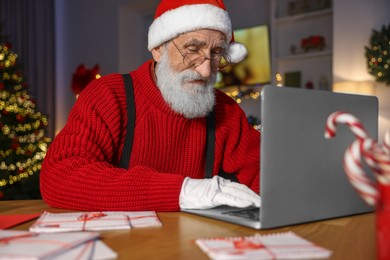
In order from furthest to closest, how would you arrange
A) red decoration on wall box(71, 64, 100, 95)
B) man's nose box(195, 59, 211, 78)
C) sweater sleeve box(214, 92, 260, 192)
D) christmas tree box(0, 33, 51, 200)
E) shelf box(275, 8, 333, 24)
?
red decoration on wall box(71, 64, 100, 95), shelf box(275, 8, 333, 24), christmas tree box(0, 33, 51, 200), sweater sleeve box(214, 92, 260, 192), man's nose box(195, 59, 211, 78)

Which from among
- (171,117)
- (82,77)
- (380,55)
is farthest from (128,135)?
(82,77)

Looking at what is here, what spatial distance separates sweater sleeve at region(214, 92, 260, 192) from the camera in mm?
1481

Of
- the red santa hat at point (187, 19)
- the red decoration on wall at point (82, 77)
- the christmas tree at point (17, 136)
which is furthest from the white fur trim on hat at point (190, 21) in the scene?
the red decoration on wall at point (82, 77)

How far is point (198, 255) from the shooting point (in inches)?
25.2

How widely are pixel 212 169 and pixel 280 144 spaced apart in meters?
0.77

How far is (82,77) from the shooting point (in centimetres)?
535

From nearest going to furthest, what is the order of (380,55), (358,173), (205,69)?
(358,173) < (205,69) < (380,55)

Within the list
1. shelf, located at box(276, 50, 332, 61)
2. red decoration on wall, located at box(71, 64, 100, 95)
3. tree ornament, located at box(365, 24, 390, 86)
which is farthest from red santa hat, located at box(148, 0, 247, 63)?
red decoration on wall, located at box(71, 64, 100, 95)

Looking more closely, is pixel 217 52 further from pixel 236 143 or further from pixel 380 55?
pixel 380 55

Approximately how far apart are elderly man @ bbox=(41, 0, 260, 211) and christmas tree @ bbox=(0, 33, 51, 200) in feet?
7.57

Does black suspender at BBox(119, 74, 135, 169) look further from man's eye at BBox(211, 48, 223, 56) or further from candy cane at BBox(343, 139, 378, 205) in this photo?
candy cane at BBox(343, 139, 378, 205)

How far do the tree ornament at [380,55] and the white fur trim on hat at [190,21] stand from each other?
2.53 meters

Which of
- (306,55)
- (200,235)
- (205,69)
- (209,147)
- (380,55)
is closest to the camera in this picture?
(200,235)

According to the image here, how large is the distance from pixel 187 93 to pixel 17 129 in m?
2.64
